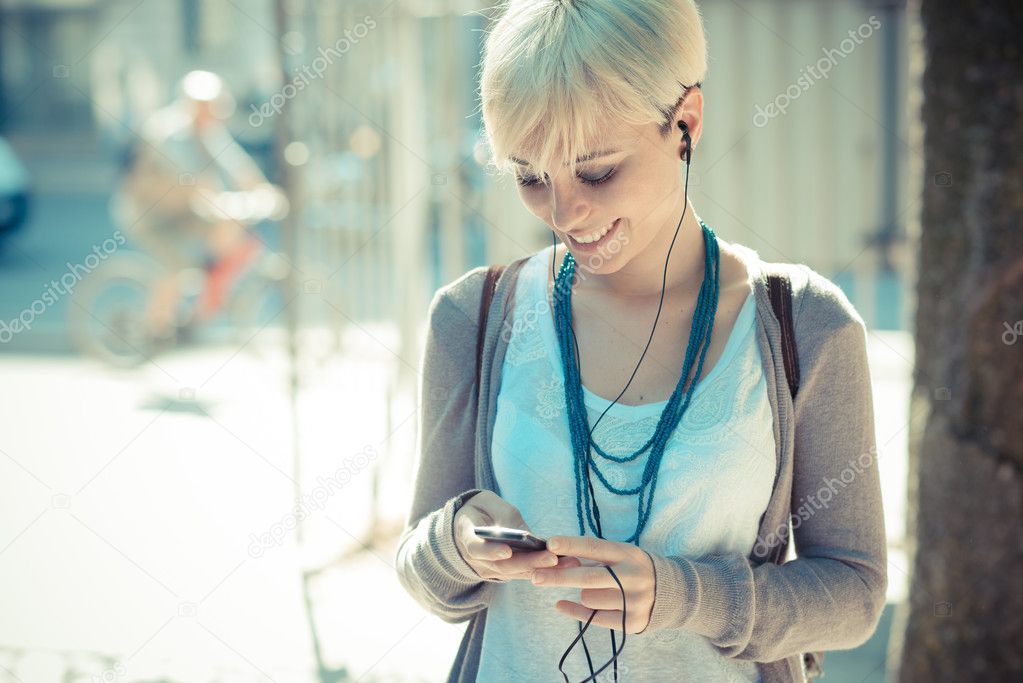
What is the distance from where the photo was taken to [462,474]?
1.79 meters

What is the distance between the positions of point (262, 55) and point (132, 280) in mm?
14350

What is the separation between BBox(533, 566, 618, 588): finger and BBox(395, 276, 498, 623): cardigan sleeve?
233mm

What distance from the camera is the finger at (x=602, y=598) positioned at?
4.86ft

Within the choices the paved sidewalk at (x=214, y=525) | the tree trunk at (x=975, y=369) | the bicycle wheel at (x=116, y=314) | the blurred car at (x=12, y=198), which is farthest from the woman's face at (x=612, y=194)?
the blurred car at (x=12, y=198)

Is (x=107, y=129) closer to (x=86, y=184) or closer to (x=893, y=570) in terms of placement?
(x=86, y=184)

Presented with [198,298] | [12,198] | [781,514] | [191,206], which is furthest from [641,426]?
[12,198]

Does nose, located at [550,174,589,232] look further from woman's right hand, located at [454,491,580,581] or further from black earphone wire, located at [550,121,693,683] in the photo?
woman's right hand, located at [454,491,580,581]

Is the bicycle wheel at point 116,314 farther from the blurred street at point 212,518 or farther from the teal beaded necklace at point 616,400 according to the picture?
the teal beaded necklace at point 616,400

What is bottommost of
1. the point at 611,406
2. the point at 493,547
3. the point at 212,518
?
the point at 212,518

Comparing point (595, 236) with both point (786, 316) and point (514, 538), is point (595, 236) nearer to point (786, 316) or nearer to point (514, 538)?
point (786, 316)

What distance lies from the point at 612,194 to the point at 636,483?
1.30 ft

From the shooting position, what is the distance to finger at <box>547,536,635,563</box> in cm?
145

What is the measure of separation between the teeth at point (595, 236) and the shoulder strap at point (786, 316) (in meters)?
0.25

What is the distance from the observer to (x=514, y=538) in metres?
1.49
